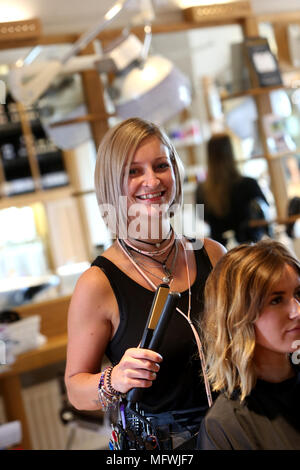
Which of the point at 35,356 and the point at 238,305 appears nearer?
the point at 238,305

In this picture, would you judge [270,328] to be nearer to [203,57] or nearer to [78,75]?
[78,75]

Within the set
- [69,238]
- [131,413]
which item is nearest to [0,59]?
[69,238]

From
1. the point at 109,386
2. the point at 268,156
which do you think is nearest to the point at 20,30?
the point at 268,156

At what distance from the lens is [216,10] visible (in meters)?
3.54

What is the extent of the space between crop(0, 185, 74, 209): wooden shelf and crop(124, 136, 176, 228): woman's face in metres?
2.32

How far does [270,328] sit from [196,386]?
25 cm

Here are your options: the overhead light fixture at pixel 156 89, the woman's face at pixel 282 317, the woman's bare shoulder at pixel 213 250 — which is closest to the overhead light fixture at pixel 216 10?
the overhead light fixture at pixel 156 89

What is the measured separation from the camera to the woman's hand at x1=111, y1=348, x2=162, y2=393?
37.4 inches

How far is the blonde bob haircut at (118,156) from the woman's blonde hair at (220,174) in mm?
2340

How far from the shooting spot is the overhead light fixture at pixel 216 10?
3.50m

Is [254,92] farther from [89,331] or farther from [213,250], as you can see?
[89,331]

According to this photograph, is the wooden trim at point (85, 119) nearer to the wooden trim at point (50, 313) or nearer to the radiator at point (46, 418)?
the wooden trim at point (50, 313)

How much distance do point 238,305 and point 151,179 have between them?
0.98 feet
